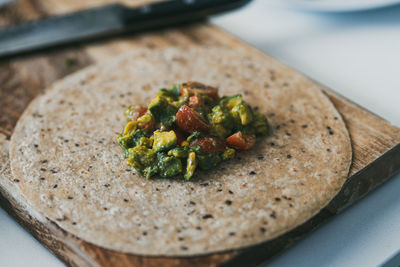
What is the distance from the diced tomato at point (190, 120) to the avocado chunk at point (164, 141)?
10 cm

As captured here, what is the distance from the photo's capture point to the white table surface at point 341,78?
219 cm

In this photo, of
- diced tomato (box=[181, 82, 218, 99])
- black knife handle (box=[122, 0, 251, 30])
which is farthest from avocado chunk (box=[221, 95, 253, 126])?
black knife handle (box=[122, 0, 251, 30])

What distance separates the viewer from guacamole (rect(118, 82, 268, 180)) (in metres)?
2.31

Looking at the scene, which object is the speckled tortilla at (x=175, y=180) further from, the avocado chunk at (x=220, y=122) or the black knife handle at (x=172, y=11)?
the black knife handle at (x=172, y=11)

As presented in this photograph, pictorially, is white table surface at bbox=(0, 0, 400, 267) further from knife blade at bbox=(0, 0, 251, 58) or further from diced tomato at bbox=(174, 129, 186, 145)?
diced tomato at bbox=(174, 129, 186, 145)

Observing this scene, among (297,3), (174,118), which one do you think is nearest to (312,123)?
(174,118)

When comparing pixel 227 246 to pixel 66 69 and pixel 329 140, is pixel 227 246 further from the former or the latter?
pixel 66 69

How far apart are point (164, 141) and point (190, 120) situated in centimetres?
18

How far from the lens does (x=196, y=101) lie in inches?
98.9

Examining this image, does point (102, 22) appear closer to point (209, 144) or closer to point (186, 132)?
point (186, 132)

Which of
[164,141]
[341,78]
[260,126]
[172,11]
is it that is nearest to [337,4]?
[341,78]

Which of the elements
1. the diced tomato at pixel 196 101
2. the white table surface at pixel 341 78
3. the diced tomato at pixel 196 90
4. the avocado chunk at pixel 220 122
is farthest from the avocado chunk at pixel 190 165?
the white table surface at pixel 341 78

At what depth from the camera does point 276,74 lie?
3.12 metres

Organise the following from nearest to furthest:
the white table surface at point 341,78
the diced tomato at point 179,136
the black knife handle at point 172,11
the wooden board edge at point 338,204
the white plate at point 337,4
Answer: the wooden board edge at point 338,204, the white table surface at point 341,78, the diced tomato at point 179,136, the white plate at point 337,4, the black knife handle at point 172,11
